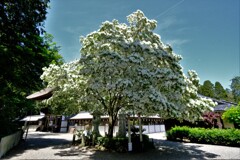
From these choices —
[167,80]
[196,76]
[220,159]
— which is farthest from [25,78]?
[220,159]

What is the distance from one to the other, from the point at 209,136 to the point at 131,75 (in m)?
10.7

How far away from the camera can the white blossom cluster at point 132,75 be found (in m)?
8.87

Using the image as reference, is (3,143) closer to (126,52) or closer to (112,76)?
(112,76)

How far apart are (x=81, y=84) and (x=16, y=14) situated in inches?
280

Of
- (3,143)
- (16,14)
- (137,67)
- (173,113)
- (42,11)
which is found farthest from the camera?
(42,11)

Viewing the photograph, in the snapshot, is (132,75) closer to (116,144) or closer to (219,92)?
(116,144)

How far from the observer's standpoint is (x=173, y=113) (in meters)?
8.56

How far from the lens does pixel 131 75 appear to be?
30.3 feet

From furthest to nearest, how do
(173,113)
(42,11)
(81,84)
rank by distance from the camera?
(42,11), (81,84), (173,113)

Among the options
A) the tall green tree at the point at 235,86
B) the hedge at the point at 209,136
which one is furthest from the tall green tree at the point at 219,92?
the hedge at the point at 209,136

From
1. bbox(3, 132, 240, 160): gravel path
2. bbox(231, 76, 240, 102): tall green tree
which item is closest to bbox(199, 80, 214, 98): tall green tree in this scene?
bbox(231, 76, 240, 102): tall green tree

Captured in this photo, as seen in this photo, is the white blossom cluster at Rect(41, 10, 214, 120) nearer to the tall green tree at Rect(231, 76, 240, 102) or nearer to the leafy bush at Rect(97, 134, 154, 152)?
the leafy bush at Rect(97, 134, 154, 152)

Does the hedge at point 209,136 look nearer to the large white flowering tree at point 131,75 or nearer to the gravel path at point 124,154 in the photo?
the gravel path at point 124,154

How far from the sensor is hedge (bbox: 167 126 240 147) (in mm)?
13456
